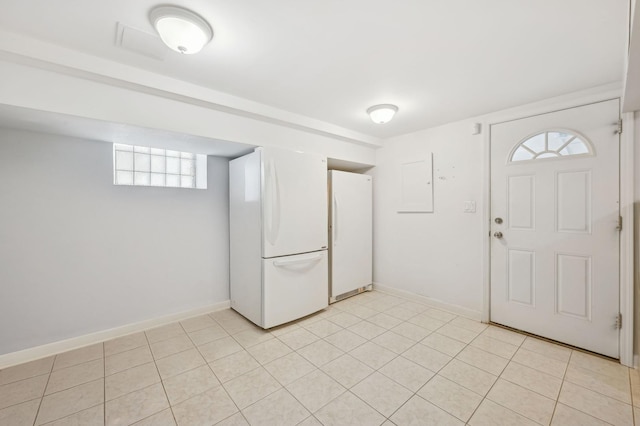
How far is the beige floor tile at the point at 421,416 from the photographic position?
1496mm

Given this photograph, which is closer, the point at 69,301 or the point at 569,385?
the point at 569,385

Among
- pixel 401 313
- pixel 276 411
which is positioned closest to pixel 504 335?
pixel 401 313

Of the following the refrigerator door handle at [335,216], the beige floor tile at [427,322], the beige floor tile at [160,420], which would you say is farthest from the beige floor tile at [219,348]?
the beige floor tile at [427,322]

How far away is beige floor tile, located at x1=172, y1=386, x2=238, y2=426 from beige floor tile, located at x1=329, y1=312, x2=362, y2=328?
4.57ft

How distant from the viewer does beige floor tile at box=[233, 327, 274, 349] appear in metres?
2.41

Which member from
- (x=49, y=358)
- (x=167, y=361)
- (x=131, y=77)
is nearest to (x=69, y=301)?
(x=49, y=358)

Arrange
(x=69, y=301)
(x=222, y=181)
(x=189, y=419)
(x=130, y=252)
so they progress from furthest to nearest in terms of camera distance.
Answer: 1. (x=222, y=181)
2. (x=130, y=252)
3. (x=69, y=301)
4. (x=189, y=419)

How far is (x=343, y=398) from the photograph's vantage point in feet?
5.54

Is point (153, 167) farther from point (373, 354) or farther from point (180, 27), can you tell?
point (373, 354)

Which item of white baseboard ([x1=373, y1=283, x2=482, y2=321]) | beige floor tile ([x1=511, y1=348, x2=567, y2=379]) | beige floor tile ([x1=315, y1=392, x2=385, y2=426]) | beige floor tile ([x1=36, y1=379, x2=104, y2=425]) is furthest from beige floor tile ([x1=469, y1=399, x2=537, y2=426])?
beige floor tile ([x1=36, y1=379, x2=104, y2=425])

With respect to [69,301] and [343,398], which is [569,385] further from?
[69,301]

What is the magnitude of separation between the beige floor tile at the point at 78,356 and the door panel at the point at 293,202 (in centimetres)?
166

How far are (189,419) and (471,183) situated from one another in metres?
3.32

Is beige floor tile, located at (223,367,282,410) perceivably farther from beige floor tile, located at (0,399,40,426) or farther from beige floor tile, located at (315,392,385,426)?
beige floor tile, located at (0,399,40,426)
